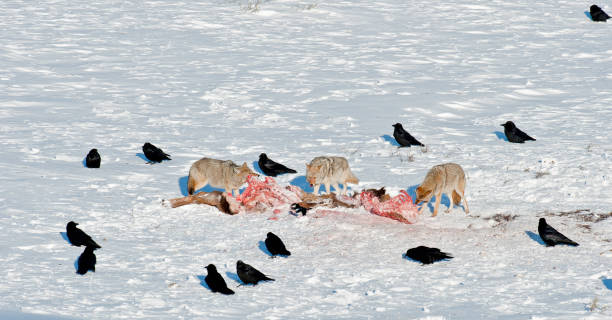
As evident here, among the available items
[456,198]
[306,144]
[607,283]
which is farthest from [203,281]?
[306,144]

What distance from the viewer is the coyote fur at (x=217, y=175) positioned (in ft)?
33.7

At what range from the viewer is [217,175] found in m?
10.3

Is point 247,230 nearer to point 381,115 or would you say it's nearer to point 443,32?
point 381,115

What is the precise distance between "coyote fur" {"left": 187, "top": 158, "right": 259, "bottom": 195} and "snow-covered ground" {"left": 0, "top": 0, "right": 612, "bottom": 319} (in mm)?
425

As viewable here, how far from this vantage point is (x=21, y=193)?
10.4 m

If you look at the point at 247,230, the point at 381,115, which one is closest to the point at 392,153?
the point at 381,115

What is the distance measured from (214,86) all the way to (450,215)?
8.04 meters

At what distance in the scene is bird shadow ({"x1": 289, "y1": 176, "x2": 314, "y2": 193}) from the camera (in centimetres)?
1105

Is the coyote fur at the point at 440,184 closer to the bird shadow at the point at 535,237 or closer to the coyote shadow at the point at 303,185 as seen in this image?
the bird shadow at the point at 535,237

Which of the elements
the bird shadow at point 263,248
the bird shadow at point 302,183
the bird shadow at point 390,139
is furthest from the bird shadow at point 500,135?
the bird shadow at point 263,248

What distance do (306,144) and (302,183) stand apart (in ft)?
5.92

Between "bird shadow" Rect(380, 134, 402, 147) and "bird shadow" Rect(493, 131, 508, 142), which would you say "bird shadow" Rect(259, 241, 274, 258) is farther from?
"bird shadow" Rect(493, 131, 508, 142)

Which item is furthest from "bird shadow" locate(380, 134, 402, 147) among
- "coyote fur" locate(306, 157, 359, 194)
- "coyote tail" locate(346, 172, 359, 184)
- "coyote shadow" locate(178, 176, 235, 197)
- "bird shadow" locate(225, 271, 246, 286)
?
"bird shadow" locate(225, 271, 246, 286)

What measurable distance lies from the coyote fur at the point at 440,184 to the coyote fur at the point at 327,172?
1.16 meters
